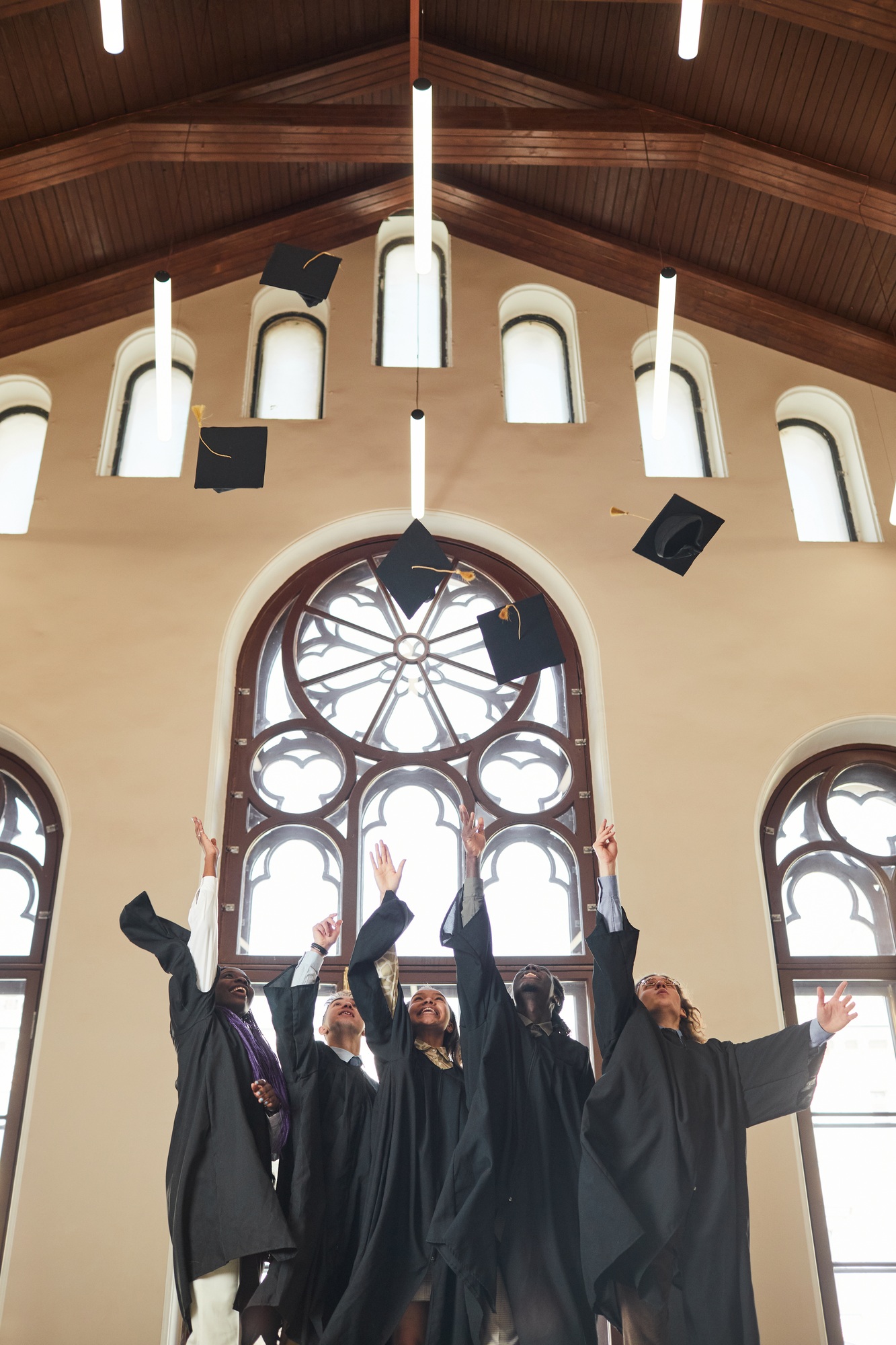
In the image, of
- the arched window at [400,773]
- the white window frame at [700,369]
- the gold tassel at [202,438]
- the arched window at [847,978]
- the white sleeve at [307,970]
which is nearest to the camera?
the white sleeve at [307,970]

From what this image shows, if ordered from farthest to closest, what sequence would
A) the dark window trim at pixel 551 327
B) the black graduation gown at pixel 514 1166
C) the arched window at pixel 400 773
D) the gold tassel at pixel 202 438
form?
the dark window trim at pixel 551 327, the gold tassel at pixel 202 438, the arched window at pixel 400 773, the black graduation gown at pixel 514 1166

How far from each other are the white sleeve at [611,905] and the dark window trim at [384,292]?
11.3 feet

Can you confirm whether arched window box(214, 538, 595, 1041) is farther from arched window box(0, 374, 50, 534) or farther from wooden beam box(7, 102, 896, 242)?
wooden beam box(7, 102, 896, 242)

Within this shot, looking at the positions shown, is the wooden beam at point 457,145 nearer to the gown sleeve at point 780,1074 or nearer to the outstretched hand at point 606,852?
the outstretched hand at point 606,852

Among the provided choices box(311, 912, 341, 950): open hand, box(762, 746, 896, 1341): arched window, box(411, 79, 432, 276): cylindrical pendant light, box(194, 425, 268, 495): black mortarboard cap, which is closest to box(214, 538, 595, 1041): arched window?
box(194, 425, 268, 495): black mortarboard cap

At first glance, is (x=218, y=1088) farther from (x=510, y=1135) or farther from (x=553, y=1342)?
(x=553, y=1342)

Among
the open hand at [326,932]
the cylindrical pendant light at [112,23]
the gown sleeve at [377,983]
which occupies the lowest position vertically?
the gown sleeve at [377,983]

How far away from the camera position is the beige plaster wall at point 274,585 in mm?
4250

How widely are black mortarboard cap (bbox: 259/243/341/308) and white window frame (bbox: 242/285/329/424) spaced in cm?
56

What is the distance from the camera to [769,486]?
5750mm

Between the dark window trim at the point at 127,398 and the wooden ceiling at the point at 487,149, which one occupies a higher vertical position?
the wooden ceiling at the point at 487,149

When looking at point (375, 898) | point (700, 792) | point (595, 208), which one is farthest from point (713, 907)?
point (595, 208)

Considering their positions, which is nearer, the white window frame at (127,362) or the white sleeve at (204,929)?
the white sleeve at (204,929)

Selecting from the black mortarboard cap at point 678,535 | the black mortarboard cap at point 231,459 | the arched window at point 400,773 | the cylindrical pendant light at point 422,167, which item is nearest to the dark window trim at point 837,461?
the black mortarboard cap at point 678,535
